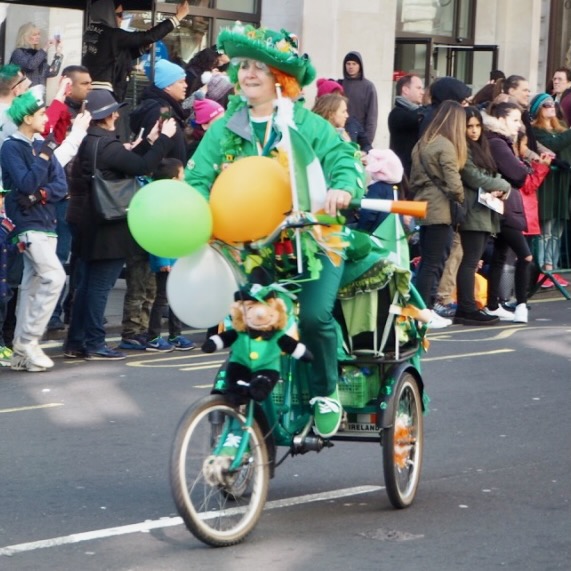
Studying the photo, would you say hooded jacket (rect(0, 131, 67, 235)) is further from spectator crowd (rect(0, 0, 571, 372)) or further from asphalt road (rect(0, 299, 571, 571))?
asphalt road (rect(0, 299, 571, 571))

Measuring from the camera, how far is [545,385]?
1042 centimetres

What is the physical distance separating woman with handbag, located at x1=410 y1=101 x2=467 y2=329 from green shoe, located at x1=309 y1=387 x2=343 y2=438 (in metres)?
6.52

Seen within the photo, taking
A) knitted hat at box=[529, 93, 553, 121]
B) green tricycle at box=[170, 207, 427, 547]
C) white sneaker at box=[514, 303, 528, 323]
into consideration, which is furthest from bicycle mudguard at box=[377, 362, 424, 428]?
knitted hat at box=[529, 93, 553, 121]

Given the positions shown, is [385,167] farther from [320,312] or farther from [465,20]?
[465,20]

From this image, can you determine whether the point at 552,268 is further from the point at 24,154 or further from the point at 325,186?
the point at 325,186

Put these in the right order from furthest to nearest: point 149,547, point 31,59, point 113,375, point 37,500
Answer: point 31,59
point 113,375
point 37,500
point 149,547

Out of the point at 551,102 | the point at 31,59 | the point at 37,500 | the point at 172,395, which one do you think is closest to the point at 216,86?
the point at 31,59

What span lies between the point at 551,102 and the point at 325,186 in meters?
10.0

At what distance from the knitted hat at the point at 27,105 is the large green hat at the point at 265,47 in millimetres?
4061

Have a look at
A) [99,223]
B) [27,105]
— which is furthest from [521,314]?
[27,105]

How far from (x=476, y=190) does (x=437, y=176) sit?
553mm

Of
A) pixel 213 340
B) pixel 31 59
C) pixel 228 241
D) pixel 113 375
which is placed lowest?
pixel 113 375

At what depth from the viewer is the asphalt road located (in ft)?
20.2

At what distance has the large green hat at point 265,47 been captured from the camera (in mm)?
6531
